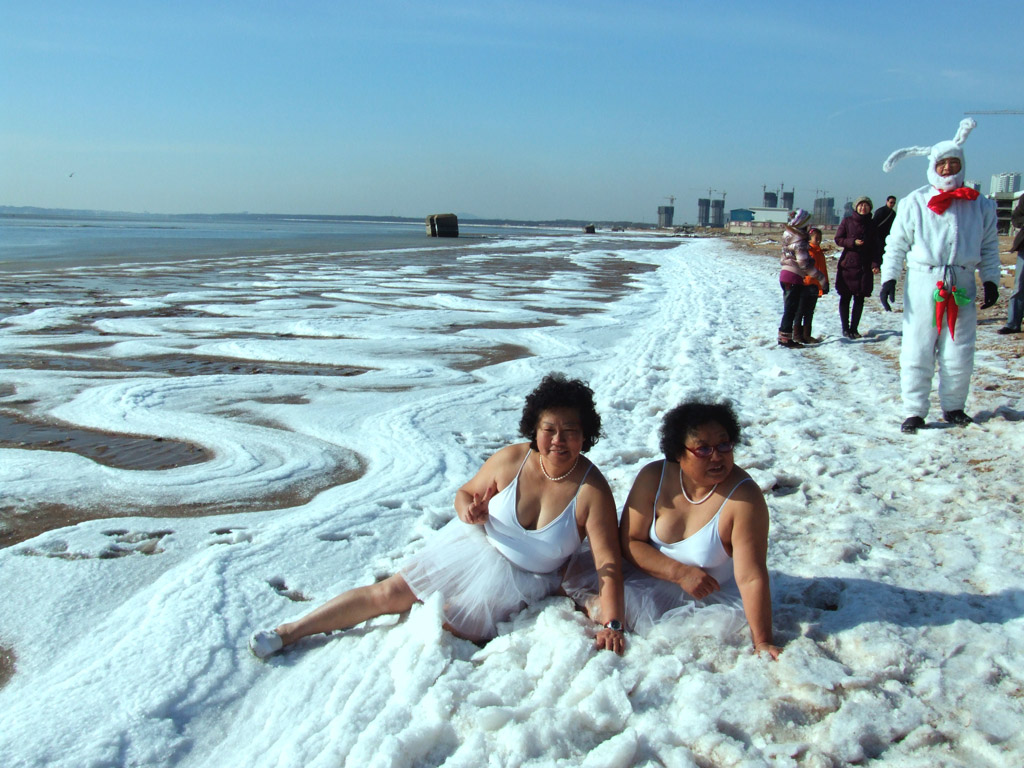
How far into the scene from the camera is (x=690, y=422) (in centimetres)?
282

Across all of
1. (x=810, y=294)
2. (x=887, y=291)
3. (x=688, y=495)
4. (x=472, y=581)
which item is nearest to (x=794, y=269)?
(x=810, y=294)

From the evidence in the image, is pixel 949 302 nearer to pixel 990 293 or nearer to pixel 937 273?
pixel 937 273

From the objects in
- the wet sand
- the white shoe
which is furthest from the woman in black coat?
the white shoe

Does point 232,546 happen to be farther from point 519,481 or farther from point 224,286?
point 224,286

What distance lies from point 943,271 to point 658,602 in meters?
3.30

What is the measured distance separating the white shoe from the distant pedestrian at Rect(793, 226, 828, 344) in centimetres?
728

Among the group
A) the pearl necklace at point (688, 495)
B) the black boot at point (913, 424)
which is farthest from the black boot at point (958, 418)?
the pearl necklace at point (688, 495)

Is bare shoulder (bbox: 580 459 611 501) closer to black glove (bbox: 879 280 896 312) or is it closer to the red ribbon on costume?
the red ribbon on costume

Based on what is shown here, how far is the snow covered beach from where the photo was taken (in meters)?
2.31

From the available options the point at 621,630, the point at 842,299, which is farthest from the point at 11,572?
the point at 842,299

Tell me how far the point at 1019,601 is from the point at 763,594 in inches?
41.1

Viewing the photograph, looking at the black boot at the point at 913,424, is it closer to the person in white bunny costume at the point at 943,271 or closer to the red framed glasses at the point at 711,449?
the person in white bunny costume at the point at 943,271

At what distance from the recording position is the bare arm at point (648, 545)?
285 centimetres

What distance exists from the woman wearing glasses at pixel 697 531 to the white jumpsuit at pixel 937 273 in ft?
9.44
